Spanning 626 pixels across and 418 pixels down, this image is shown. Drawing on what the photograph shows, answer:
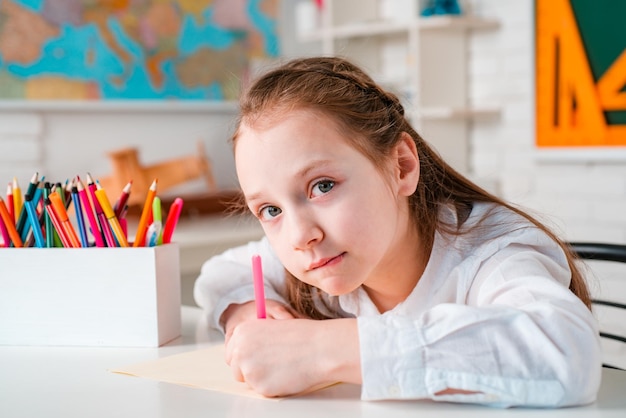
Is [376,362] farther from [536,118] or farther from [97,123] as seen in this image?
[97,123]

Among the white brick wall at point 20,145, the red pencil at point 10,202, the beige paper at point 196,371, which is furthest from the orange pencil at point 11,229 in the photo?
the white brick wall at point 20,145

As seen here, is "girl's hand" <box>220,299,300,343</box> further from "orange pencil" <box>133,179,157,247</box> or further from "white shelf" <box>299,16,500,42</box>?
"white shelf" <box>299,16,500,42</box>

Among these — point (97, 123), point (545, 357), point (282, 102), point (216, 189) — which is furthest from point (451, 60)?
point (545, 357)

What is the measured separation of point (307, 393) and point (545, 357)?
0.77 ft

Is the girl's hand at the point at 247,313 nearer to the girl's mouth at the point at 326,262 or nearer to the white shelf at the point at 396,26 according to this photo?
the girl's mouth at the point at 326,262

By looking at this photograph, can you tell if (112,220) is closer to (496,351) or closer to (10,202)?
(10,202)

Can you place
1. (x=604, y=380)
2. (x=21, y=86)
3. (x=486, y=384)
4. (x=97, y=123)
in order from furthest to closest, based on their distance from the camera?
(x=97, y=123), (x=21, y=86), (x=604, y=380), (x=486, y=384)

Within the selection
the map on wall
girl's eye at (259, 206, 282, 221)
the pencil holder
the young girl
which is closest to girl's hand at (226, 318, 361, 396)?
the young girl

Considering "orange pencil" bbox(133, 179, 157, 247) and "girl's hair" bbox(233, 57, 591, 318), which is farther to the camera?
"orange pencil" bbox(133, 179, 157, 247)

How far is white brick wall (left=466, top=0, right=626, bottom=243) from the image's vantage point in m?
2.61

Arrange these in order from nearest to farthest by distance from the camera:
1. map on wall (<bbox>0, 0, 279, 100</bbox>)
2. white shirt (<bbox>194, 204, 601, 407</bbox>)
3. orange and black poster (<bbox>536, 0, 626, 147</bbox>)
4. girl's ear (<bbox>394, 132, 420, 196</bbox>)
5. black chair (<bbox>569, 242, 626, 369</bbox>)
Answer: white shirt (<bbox>194, 204, 601, 407</bbox>), girl's ear (<bbox>394, 132, 420, 196</bbox>), black chair (<bbox>569, 242, 626, 369</bbox>), orange and black poster (<bbox>536, 0, 626, 147</bbox>), map on wall (<bbox>0, 0, 279, 100</bbox>)

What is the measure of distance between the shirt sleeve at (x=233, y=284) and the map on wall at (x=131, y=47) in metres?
1.45

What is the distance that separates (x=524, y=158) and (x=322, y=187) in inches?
81.5

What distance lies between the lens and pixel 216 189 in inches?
122
